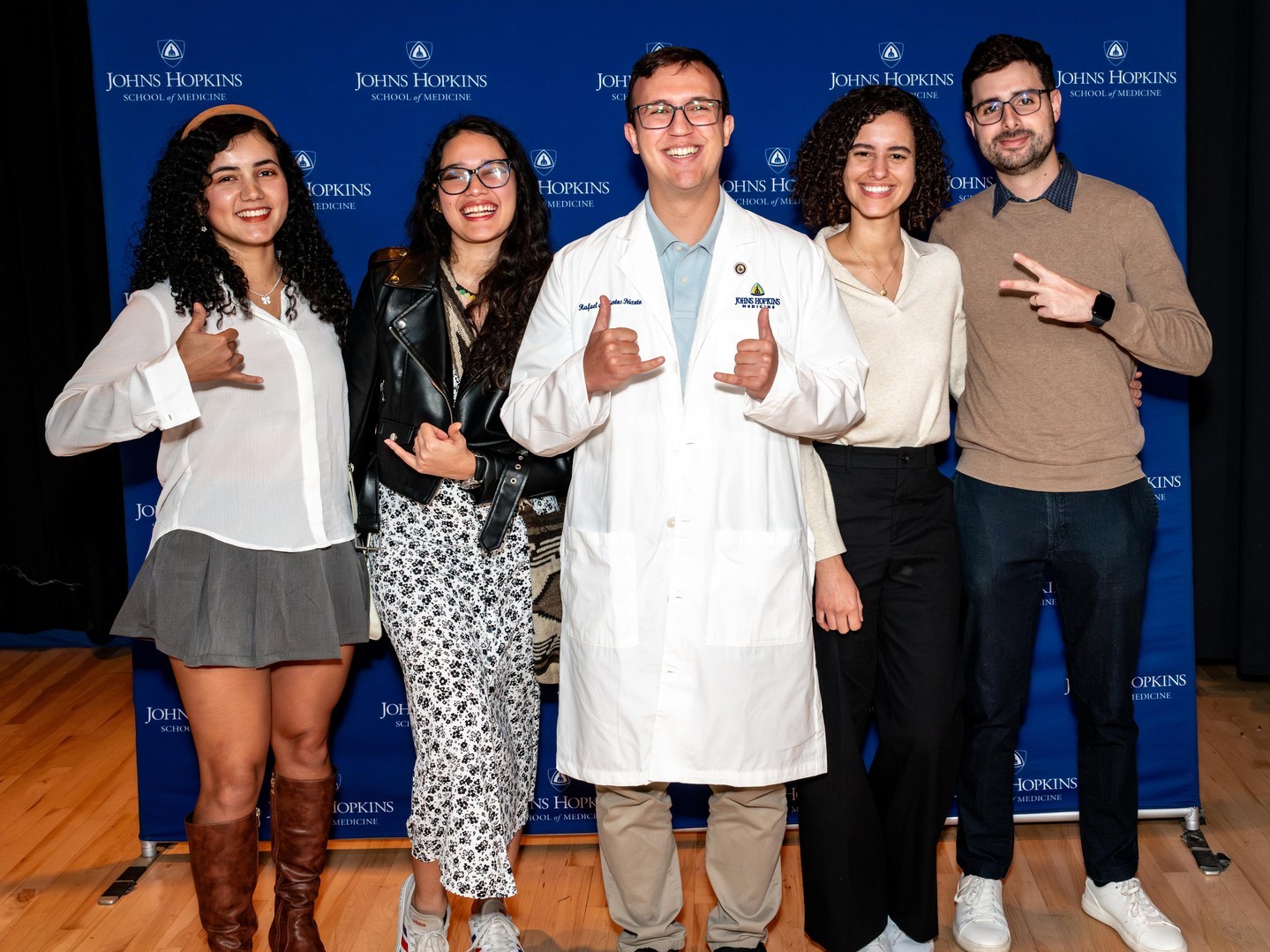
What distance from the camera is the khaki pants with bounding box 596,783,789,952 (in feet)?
8.39

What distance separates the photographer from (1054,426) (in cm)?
265

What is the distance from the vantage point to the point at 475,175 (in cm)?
259

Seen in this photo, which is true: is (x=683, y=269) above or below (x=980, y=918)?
above

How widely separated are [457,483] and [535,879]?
1.25 m

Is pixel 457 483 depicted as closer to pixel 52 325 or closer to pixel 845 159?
pixel 845 159

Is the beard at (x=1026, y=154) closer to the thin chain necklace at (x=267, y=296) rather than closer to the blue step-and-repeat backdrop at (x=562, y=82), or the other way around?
the blue step-and-repeat backdrop at (x=562, y=82)

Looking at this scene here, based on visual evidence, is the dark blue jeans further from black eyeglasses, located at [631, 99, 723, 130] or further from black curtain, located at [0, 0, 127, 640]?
black curtain, located at [0, 0, 127, 640]

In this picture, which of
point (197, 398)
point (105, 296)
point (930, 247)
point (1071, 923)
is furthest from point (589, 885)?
point (105, 296)

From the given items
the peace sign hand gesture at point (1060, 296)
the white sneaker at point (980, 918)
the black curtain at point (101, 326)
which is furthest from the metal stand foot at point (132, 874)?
the peace sign hand gesture at point (1060, 296)

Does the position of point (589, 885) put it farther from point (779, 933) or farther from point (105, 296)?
point (105, 296)

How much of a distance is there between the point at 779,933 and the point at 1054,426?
1.37 metres

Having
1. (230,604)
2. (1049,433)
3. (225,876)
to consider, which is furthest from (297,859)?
(1049,433)

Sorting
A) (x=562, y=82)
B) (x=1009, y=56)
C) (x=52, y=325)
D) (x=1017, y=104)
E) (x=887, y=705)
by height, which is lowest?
(x=887, y=705)

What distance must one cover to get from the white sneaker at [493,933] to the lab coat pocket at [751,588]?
34.9 inches
